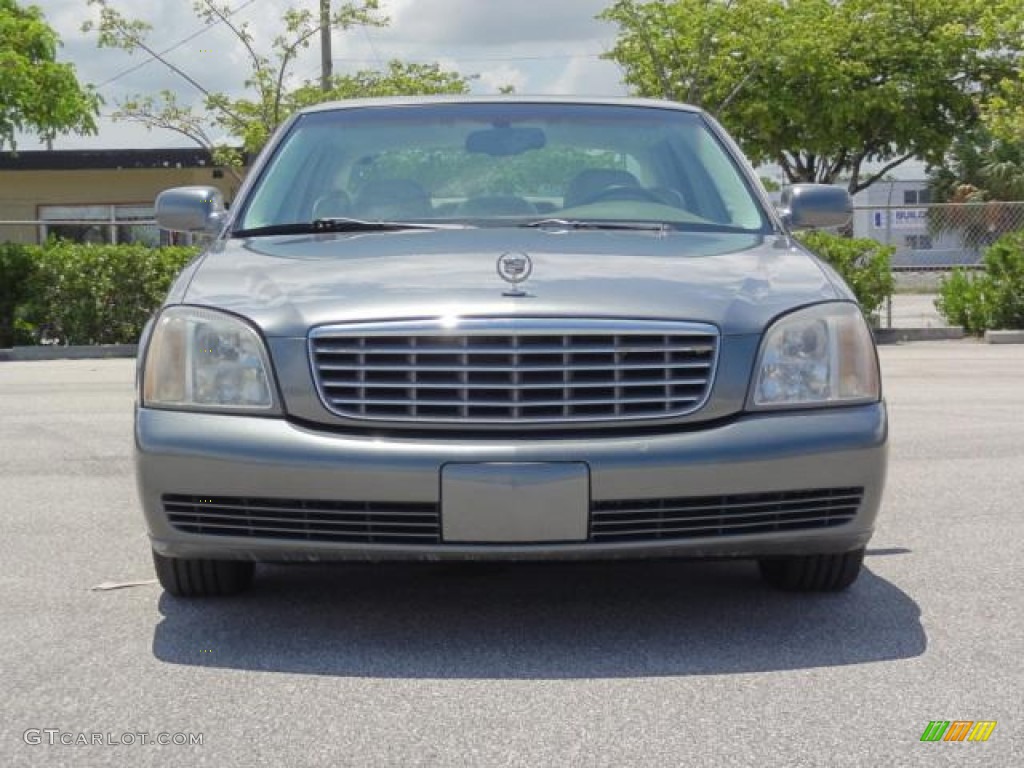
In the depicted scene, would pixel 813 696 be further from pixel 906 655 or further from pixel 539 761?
pixel 539 761

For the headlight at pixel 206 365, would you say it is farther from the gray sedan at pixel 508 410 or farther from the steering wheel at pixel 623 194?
the steering wheel at pixel 623 194

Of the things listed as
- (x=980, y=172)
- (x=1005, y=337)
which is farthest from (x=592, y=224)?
(x=980, y=172)

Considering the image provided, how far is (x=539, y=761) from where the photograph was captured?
3.78 metres

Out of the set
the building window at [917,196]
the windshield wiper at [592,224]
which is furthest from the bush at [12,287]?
the building window at [917,196]

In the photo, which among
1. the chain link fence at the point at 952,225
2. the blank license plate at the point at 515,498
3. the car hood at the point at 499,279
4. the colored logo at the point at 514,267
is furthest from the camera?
the chain link fence at the point at 952,225

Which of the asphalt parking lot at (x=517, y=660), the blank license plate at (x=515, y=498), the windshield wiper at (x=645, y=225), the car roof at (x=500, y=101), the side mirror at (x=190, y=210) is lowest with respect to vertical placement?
the asphalt parking lot at (x=517, y=660)

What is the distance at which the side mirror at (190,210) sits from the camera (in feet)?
21.1

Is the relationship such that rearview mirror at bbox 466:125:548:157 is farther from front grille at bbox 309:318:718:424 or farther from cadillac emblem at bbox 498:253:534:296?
front grille at bbox 309:318:718:424

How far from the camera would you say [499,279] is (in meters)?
4.90

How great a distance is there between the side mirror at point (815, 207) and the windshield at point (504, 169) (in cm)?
24

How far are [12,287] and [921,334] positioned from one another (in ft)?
36.0

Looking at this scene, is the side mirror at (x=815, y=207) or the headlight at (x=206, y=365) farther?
the side mirror at (x=815, y=207)

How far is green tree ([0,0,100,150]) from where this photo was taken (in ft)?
80.4

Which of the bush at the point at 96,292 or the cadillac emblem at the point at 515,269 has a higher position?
the cadillac emblem at the point at 515,269
